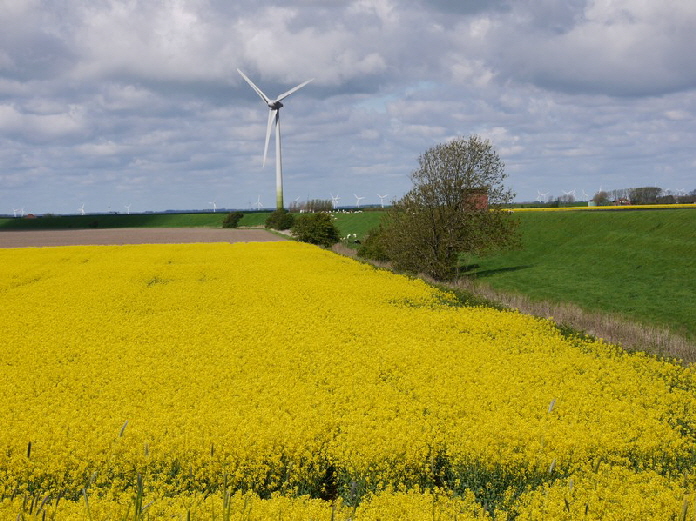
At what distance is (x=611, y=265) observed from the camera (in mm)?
47125

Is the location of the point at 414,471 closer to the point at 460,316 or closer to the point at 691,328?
the point at 460,316

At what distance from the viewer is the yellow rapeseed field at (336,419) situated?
27.2 feet

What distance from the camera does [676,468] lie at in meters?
10.2

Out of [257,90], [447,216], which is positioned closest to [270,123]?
[257,90]

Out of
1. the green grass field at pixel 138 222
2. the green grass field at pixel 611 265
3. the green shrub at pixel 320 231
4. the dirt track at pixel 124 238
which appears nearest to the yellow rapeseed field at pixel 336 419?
the green grass field at pixel 611 265

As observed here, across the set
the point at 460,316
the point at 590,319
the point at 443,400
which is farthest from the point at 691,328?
the point at 443,400

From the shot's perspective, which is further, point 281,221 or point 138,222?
point 138,222

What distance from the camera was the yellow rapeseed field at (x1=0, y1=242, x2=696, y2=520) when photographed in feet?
27.2

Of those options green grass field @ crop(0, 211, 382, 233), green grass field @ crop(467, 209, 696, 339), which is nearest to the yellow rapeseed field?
green grass field @ crop(467, 209, 696, 339)

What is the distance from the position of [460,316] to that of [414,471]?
10891mm

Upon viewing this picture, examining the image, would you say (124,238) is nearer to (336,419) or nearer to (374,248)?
(374,248)

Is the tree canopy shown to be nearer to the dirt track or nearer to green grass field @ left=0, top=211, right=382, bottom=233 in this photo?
the dirt track

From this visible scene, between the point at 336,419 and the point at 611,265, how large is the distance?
41.9m

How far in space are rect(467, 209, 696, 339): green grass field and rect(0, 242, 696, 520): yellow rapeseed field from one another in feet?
52.5
